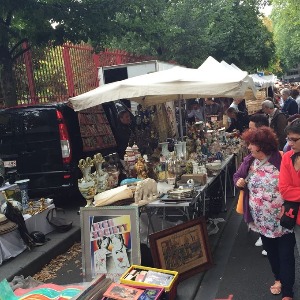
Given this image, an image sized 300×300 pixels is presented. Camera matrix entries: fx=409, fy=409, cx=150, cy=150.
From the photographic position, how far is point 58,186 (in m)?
7.42

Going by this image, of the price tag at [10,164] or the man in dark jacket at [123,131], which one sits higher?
the man in dark jacket at [123,131]

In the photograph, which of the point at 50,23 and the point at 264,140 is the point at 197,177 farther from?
the point at 50,23

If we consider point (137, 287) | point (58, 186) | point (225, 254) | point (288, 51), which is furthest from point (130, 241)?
point (288, 51)

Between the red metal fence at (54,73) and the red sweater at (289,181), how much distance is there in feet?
24.0

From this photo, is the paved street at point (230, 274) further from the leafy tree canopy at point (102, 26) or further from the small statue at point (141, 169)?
the leafy tree canopy at point (102, 26)

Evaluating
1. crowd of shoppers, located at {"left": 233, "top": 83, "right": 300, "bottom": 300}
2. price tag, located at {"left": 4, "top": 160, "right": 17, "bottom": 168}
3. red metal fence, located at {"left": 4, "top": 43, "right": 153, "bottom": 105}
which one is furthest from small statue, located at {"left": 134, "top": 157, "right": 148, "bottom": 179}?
red metal fence, located at {"left": 4, "top": 43, "right": 153, "bottom": 105}

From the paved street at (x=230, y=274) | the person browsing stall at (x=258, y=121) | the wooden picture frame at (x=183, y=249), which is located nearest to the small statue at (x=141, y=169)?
the wooden picture frame at (x=183, y=249)

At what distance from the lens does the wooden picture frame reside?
4531 mm

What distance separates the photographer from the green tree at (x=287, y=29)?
105 feet

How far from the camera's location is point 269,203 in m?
3.89

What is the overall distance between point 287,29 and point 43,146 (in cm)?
4727

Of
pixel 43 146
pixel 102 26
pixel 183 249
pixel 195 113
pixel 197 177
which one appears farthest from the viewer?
pixel 195 113

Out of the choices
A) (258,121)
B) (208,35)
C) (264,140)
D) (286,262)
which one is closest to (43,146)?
(258,121)

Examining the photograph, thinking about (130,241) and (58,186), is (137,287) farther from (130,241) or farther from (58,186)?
(58,186)
